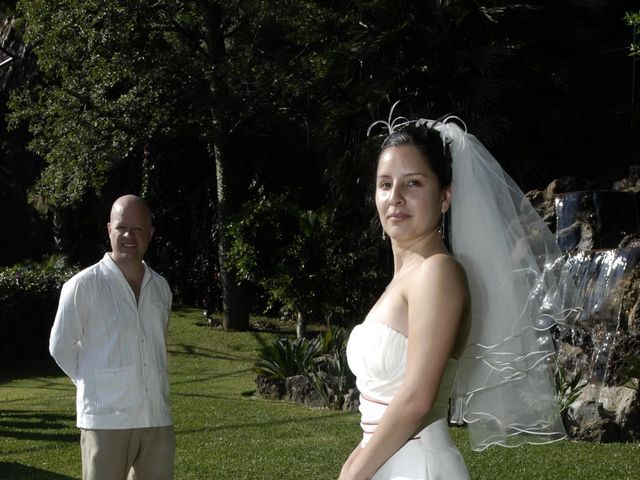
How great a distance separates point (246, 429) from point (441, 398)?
7.87 metres

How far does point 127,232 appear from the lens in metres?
4.92

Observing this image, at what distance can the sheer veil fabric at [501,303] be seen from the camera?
9.37 ft

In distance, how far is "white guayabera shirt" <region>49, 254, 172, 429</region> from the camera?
4.64 m

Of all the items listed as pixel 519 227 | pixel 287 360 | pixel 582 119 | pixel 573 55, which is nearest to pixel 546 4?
pixel 573 55

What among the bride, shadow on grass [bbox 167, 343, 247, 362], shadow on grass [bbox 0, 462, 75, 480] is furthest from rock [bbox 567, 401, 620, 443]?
shadow on grass [bbox 167, 343, 247, 362]

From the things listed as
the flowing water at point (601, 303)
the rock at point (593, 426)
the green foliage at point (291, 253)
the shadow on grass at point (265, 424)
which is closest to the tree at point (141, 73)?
the green foliage at point (291, 253)

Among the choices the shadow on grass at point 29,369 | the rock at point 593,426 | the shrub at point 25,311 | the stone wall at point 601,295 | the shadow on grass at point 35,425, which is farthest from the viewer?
the shrub at point 25,311

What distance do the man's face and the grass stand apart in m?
3.53

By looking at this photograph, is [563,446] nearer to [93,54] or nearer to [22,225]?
[93,54]

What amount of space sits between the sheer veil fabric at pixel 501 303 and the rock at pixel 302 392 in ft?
29.2

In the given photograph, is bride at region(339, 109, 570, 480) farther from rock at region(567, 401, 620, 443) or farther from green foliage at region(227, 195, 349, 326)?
green foliage at region(227, 195, 349, 326)

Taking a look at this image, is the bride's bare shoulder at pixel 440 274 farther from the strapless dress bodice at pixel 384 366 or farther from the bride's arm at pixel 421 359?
the strapless dress bodice at pixel 384 366

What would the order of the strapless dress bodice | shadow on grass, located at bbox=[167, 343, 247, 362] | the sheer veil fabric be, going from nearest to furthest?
1. the strapless dress bodice
2. the sheer veil fabric
3. shadow on grass, located at bbox=[167, 343, 247, 362]

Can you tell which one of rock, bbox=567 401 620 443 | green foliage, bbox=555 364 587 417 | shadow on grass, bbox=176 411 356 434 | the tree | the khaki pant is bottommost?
shadow on grass, bbox=176 411 356 434
